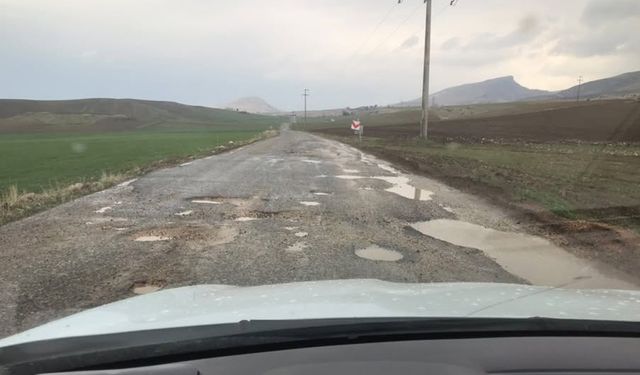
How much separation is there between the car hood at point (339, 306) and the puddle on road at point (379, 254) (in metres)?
3.69

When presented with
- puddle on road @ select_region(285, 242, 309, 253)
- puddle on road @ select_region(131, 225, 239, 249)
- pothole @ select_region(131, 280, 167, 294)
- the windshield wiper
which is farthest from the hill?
the windshield wiper

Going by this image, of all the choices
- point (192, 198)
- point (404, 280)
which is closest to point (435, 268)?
point (404, 280)

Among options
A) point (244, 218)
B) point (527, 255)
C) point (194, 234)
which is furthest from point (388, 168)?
point (527, 255)

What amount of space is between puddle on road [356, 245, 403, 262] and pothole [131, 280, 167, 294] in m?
2.57

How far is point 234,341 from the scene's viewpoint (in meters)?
2.20

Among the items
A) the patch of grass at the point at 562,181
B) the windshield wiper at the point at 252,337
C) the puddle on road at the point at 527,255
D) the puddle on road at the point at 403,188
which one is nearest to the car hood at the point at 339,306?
the windshield wiper at the point at 252,337

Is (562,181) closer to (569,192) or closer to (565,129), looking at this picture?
(569,192)

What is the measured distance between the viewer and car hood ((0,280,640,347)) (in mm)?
2527

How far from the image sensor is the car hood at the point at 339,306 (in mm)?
2527

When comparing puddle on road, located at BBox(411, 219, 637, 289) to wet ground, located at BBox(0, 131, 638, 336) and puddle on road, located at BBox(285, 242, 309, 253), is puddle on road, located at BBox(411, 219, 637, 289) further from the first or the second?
puddle on road, located at BBox(285, 242, 309, 253)

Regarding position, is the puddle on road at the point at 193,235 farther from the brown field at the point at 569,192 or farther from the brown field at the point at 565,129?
the brown field at the point at 565,129

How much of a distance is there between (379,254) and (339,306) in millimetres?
5088

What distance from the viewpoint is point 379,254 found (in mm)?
7719

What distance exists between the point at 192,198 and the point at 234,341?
10869mm
